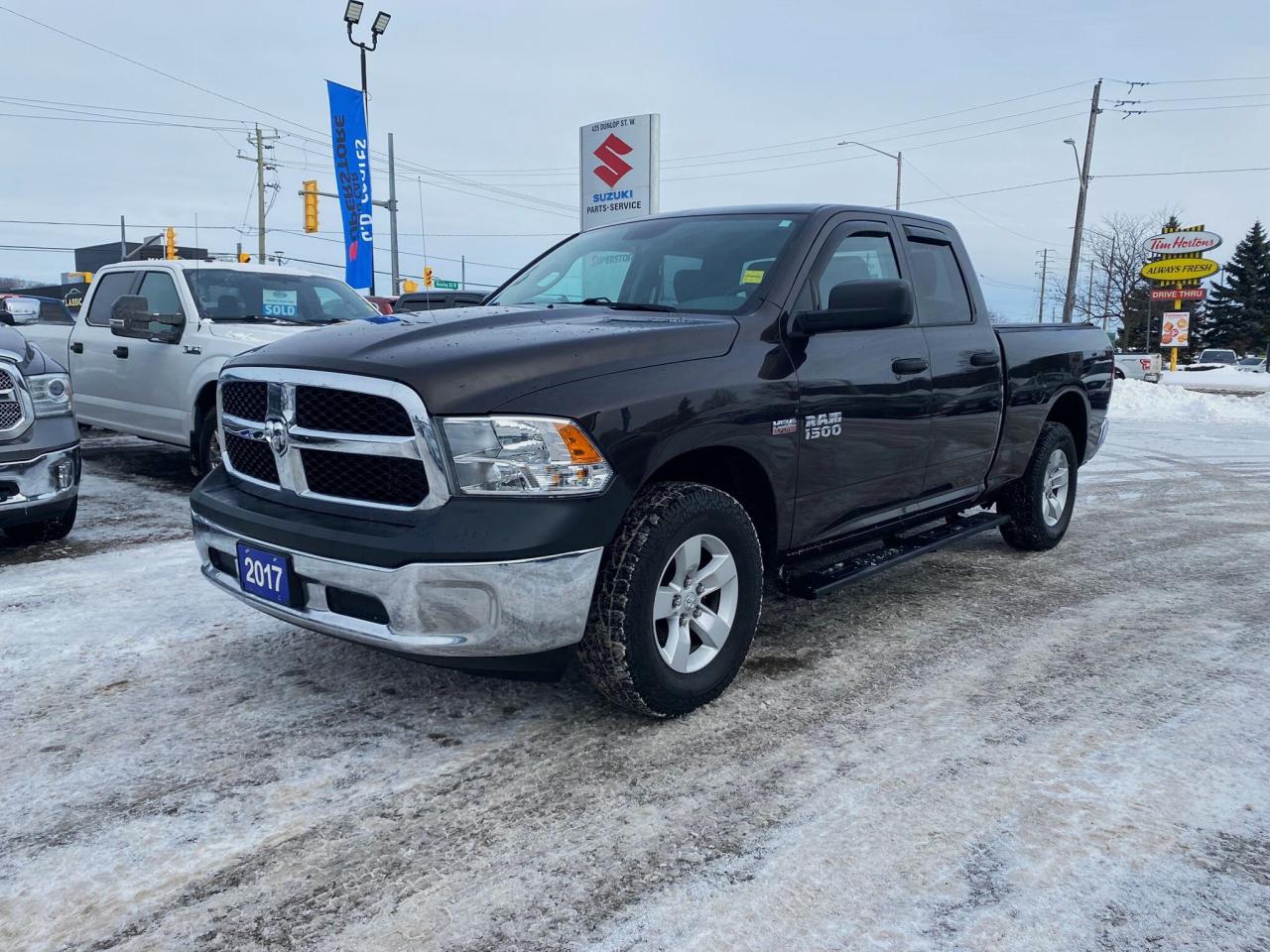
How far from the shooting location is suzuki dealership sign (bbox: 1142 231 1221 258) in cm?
4428

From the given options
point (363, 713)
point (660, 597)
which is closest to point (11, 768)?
point (363, 713)

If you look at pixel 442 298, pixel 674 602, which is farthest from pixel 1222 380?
pixel 674 602

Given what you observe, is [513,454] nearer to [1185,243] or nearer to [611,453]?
[611,453]

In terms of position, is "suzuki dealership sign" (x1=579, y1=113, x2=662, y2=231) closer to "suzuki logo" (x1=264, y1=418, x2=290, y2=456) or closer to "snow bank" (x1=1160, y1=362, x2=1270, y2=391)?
"suzuki logo" (x1=264, y1=418, x2=290, y2=456)

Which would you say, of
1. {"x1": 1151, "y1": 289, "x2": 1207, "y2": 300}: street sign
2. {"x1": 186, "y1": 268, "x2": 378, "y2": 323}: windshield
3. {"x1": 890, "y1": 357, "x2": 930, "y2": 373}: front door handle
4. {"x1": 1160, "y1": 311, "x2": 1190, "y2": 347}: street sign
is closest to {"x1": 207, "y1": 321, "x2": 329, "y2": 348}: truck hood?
{"x1": 186, "y1": 268, "x2": 378, "y2": 323}: windshield

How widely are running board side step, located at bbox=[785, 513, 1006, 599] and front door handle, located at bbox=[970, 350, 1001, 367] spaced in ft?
2.75

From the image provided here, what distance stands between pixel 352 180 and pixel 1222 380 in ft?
113

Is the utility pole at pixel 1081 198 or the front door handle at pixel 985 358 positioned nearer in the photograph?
the front door handle at pixel 985 358

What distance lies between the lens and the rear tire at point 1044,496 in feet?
18.9

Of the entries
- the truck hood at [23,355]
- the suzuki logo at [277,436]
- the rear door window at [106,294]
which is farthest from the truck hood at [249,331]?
the suzuki logo at [277,436]

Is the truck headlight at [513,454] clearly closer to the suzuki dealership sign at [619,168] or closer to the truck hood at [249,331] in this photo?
the truck hood at [249,331]

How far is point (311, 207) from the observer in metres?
35.5

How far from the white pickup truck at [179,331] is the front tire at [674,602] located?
4505 mm

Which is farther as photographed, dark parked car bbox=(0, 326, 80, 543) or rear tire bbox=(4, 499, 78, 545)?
rear tire bbox=(4, 499, 78, 545)
